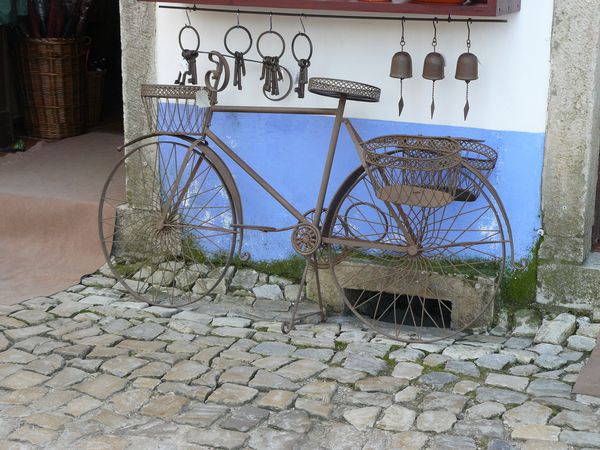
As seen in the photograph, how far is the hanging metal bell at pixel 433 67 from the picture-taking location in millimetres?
5215

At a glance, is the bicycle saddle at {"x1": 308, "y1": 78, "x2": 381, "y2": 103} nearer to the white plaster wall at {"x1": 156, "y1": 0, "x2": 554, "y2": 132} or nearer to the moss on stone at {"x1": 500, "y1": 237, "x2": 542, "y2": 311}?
the white plaster wall at {"x1": 156, "y1": 0, "x2": 554, "y2": 132}

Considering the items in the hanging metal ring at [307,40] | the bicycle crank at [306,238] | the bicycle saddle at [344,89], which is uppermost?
the hanging metal ring at [307,40]

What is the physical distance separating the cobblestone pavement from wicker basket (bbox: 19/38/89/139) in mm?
2747

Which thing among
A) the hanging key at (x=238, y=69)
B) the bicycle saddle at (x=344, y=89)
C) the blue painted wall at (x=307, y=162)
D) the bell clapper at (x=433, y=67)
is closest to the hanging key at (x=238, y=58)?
the hanging key at (x=238, y=69)

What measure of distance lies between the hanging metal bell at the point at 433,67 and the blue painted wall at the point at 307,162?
0.34 m

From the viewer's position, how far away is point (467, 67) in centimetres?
514

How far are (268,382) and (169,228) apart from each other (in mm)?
1510

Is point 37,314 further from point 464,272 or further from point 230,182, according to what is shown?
point 464,272

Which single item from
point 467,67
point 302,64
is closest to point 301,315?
point 302,64

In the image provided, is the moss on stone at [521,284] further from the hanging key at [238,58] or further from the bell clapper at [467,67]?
the hanging key at [238,58]

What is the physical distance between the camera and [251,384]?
466 centimetres

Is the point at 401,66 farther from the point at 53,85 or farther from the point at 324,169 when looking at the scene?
the point at 53,85

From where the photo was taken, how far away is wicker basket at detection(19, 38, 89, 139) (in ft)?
26.1

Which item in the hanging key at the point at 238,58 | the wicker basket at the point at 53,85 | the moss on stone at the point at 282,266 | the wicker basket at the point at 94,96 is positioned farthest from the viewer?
the wicker basket at the point at 94,96
